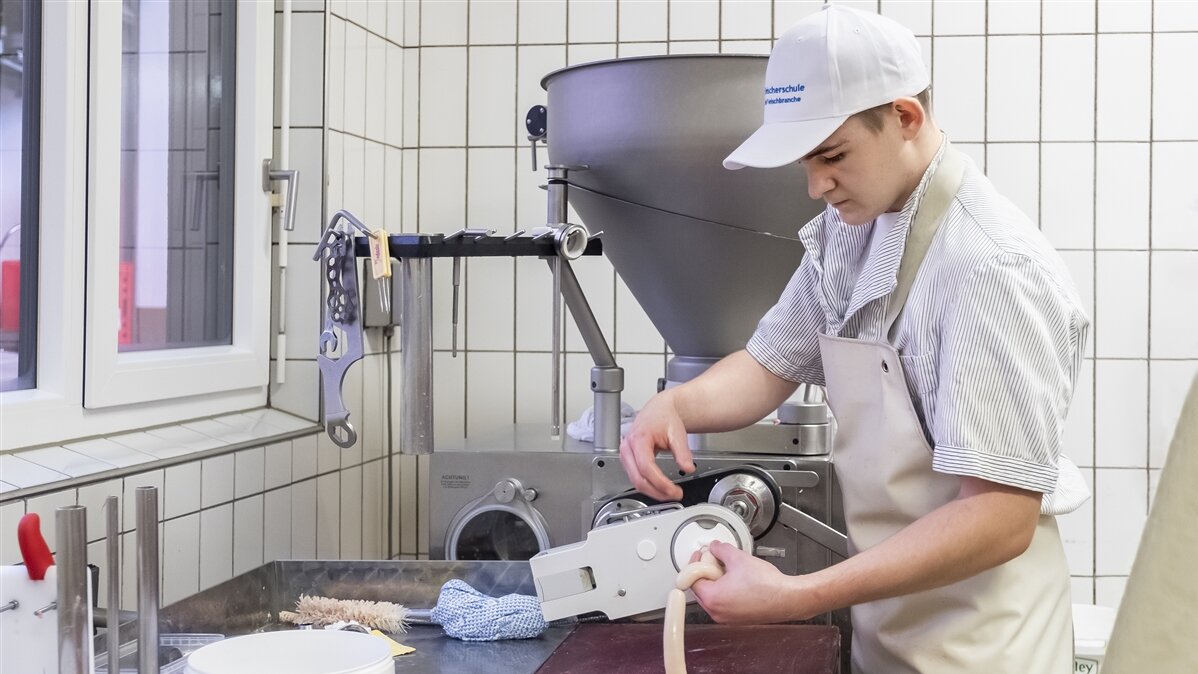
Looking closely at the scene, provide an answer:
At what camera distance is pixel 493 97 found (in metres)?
2.38

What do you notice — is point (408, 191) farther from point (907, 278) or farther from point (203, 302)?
point (907, 278)

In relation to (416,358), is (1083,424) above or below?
below

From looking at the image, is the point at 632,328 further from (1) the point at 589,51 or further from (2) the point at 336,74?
(2) the point at 336,74

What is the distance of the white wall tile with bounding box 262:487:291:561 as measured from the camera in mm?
1820

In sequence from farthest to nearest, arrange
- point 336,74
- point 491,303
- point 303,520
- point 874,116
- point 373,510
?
1. point 491,303
2. point 373,510
3. point 336,74
4. point 303,520
5. point 874,116

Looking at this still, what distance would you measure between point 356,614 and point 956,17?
63.6 inches

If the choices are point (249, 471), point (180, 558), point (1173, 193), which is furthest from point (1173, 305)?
point (180, 558)

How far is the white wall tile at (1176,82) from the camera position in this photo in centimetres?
218

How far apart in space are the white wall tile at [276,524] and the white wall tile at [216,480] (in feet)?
0.37

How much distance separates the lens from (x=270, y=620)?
152 cm

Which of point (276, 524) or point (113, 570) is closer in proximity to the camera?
point (113, 570)

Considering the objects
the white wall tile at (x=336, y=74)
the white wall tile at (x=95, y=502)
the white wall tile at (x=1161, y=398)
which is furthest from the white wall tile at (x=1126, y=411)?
the white wall tile at (x=95, y=502)

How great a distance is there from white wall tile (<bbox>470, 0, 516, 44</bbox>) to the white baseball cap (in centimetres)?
124

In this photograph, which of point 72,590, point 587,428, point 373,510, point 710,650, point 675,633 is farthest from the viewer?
point 373,510
